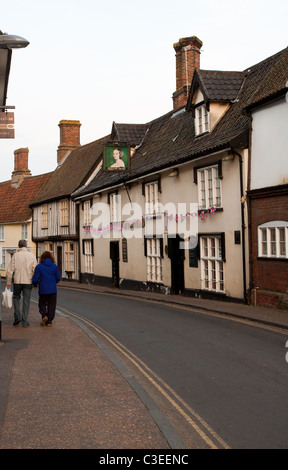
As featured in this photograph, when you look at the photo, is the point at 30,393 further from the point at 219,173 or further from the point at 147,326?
the point at 219,173

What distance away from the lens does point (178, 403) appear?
20.4 feet

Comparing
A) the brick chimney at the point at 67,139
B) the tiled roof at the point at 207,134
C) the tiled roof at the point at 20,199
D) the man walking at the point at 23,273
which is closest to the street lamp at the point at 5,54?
the man walking at the point at 23,273

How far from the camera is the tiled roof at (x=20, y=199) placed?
44.1m

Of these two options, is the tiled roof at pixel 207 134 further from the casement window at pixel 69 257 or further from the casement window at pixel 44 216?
the casement window at pixel 44 216

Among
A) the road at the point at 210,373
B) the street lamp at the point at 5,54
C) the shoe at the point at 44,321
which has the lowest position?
the road at the point at 210,373

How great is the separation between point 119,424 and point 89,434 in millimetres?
401

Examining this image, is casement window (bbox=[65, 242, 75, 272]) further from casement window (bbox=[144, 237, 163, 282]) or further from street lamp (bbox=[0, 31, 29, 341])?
street lamp (bbox=[0, 31, 29, 341])

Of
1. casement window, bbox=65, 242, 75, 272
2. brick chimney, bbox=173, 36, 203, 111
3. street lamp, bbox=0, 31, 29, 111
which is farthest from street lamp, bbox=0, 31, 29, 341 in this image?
casement window, bbox=65, 242, 75, 272

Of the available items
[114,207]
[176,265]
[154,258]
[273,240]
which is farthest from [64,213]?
[273,240]

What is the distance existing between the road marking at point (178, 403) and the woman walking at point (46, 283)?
219cm

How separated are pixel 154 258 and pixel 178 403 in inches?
672

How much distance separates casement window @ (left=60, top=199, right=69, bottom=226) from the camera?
3553 centimetres

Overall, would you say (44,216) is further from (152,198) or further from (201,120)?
(201,120)

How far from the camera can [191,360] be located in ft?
28.0
